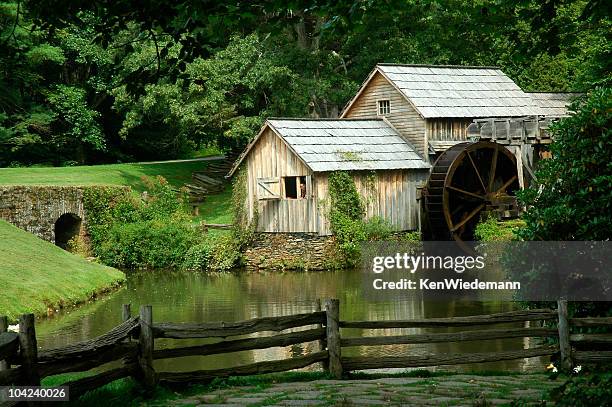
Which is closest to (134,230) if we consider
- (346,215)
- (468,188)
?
(346,215)

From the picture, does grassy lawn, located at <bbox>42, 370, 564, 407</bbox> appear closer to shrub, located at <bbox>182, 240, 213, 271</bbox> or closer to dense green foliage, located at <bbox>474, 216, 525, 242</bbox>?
dense green foliage, located at <bbox>474, 216, 525, 242</bbox>

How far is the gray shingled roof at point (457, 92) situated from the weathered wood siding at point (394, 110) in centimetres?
45

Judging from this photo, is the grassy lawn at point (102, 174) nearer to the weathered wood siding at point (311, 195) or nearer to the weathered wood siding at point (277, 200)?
the weathered wood siding at point (277, 200)

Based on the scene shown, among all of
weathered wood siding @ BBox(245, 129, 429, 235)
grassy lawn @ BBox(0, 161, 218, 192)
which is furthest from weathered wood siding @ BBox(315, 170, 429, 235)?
grassy lawn @ BBox(0, 161, 218, 192)

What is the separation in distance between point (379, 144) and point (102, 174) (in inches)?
560

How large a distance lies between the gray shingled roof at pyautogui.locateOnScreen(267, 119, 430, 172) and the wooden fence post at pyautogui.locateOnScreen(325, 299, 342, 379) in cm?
2060

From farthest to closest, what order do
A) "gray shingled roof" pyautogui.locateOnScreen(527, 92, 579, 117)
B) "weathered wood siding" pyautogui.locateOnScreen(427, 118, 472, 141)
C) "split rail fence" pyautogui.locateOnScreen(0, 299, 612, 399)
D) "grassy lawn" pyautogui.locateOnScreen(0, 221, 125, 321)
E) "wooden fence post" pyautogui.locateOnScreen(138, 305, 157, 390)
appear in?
"gray shingled roof" pyautogui.locateOnScreen(527, 92, 579, 117)
"weathered wood siding" pyautogui.locateOnScreen(427, 118, 472, 141)
"grassy lawn" pyautogui.locateOnScreen(0, 221, 125, 321)
"wooden fence post" pyautogui.locateOnScreen(138, 305, 157, 390)
"split rail fence" pyautogui.locateOnScreen(0, 299, 612, 399)

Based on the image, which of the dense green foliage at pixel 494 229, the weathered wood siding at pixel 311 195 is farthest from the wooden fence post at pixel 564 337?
the weathered wood siding at pixel 311 195

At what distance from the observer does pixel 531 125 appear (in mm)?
33094

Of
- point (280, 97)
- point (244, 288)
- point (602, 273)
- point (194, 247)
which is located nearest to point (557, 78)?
point (280, 97)

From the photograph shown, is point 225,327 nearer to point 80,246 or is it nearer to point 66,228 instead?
point 80,246

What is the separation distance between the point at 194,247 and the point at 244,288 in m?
7.10

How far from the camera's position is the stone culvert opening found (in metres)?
36.8

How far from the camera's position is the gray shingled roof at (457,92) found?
36.4m
